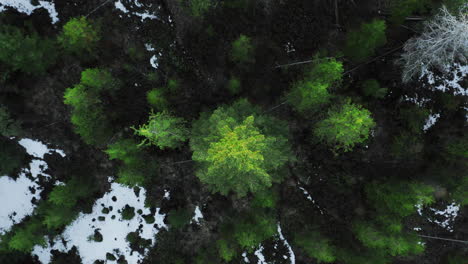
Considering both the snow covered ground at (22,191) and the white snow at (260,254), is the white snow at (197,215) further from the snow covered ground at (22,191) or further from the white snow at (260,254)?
the snow covered ground at (22,191)

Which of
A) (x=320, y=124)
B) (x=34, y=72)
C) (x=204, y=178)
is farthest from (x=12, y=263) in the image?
(x=320, y=124)

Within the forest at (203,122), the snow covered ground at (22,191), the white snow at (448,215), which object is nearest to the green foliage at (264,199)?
the forest at (203,122)

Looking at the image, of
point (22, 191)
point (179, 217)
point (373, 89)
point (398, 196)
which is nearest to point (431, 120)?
point (373, 89)

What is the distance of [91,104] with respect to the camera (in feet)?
54.2

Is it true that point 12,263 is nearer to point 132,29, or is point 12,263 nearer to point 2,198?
point 2,198

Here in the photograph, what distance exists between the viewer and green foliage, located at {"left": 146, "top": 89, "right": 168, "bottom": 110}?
657 inches

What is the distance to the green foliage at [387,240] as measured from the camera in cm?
1491

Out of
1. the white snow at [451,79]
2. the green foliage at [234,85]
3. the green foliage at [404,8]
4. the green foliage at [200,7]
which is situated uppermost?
the green foliage at [200,7]

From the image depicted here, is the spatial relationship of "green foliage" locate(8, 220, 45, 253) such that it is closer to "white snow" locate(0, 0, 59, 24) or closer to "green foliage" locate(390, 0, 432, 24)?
"white snow" locate(0, 0, 59, 24)

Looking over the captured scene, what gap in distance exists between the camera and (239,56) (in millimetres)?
17406

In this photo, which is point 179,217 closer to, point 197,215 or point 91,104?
point 197,215

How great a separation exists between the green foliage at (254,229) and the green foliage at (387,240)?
5.46 meters

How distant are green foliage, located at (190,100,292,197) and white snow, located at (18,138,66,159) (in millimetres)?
11907

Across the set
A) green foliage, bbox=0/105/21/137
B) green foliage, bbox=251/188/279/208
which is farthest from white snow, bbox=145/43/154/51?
green foliage, bbox=251/188/279/208
